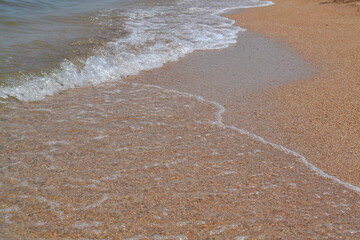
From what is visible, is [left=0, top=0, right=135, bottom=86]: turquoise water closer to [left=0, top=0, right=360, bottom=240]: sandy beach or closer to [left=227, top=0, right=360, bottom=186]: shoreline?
[left=0, top=0, right=360, bottom=240]: sandy beach

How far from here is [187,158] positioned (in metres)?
3.61

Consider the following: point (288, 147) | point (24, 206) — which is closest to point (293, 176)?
point (288, 147)

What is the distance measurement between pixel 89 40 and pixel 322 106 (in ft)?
14.1

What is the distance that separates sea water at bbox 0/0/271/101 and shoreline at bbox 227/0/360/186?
62.4 inches

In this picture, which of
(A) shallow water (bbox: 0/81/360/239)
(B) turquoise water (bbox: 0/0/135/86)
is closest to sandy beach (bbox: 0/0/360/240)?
(A) shallow water (bbox: 0/81/360/239)

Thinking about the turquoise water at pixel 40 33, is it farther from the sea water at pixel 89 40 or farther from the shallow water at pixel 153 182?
the shallow water at pixel 153 182

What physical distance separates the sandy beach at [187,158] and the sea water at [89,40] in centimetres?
43

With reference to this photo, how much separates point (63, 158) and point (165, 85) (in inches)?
88.1

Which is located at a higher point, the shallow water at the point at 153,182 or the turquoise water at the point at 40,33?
the turquoise water at the point at 40,33

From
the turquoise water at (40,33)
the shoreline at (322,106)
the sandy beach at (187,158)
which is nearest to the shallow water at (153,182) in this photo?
the sandy beach at (187,158)

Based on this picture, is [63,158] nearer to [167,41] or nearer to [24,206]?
[24,206]

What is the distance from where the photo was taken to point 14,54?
21.4 ft

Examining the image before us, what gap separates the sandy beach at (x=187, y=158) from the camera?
2789mm

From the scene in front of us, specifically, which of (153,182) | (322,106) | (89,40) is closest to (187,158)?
(153,182)
